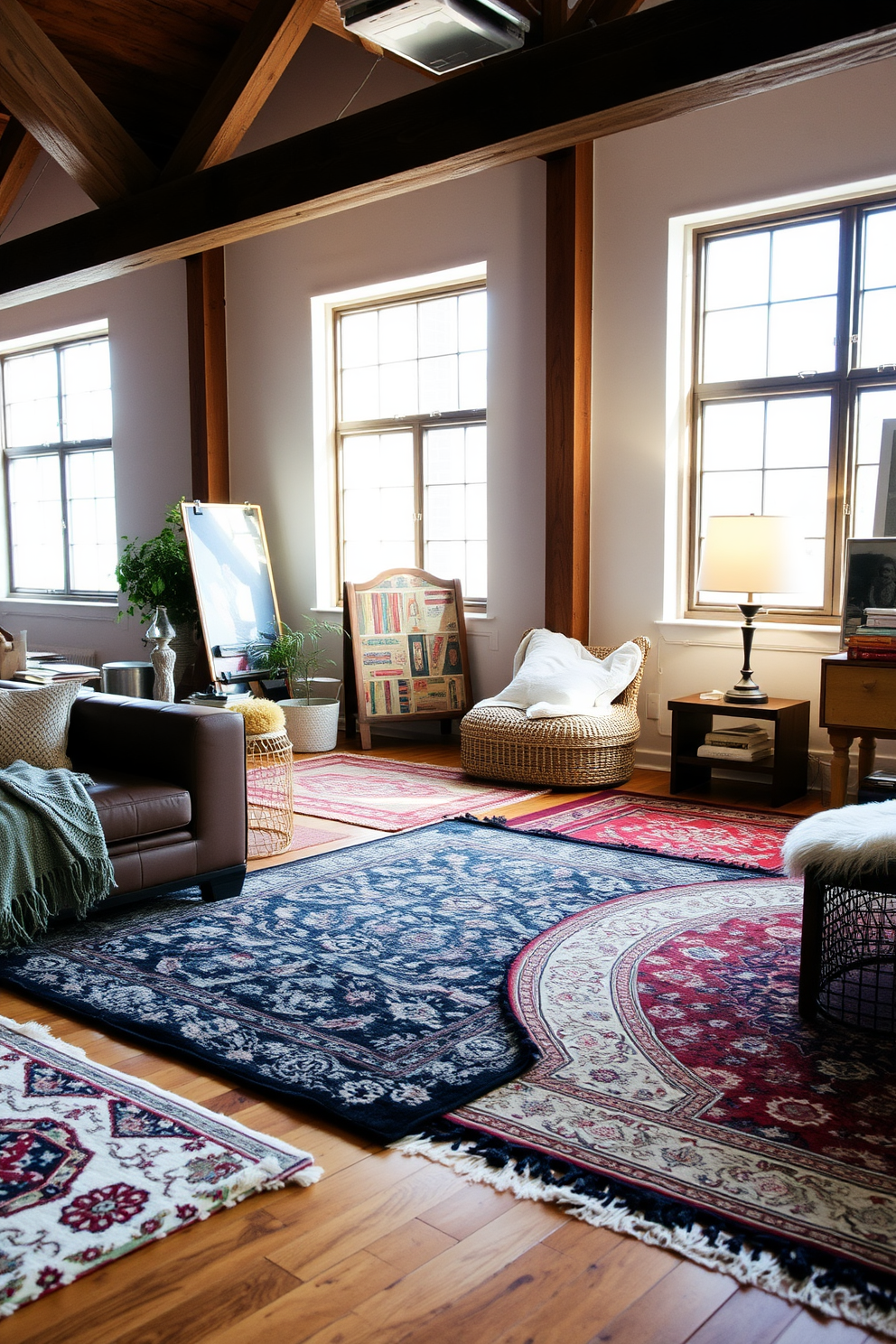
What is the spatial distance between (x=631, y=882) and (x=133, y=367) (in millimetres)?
6205

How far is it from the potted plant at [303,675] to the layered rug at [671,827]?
70.2 inches

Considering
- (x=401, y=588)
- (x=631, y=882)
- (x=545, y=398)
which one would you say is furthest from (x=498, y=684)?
(x=631, y=882)

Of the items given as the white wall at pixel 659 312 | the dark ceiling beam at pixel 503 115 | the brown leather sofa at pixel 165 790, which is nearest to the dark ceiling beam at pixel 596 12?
the dark ceiling beam at pixel 503 115

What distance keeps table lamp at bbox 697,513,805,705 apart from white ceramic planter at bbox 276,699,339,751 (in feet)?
7.90

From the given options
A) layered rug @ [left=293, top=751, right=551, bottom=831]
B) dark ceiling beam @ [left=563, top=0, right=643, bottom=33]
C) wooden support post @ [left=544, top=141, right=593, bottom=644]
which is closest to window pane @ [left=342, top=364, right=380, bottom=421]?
wooden support post @ [left=544, top=141, right=593, bottom=644]

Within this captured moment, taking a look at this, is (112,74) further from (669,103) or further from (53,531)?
(669,103)

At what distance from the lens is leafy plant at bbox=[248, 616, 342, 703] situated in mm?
6809

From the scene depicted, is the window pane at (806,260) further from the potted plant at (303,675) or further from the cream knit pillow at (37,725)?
the cream knit pillow at (37,725)

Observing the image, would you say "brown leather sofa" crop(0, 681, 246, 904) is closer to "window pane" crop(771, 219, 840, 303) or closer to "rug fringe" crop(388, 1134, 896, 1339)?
"rug fringe" crop(388, 1134, 896, 1339)

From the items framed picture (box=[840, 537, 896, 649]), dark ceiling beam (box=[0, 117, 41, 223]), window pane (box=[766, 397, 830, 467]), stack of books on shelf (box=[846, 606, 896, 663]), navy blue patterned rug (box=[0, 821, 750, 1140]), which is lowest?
navy blue patterned rug (box=[0, 821, 750, 1140])

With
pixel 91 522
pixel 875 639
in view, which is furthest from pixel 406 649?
pixel 91 522

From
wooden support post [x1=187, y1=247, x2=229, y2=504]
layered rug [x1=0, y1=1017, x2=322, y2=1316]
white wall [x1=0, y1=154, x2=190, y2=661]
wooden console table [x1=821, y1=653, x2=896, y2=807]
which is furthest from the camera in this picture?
white wall [x1=0, y1=154, x2=190, y2=661]

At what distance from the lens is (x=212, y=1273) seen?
175 centimetres

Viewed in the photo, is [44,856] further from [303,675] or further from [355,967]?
[303,675]
